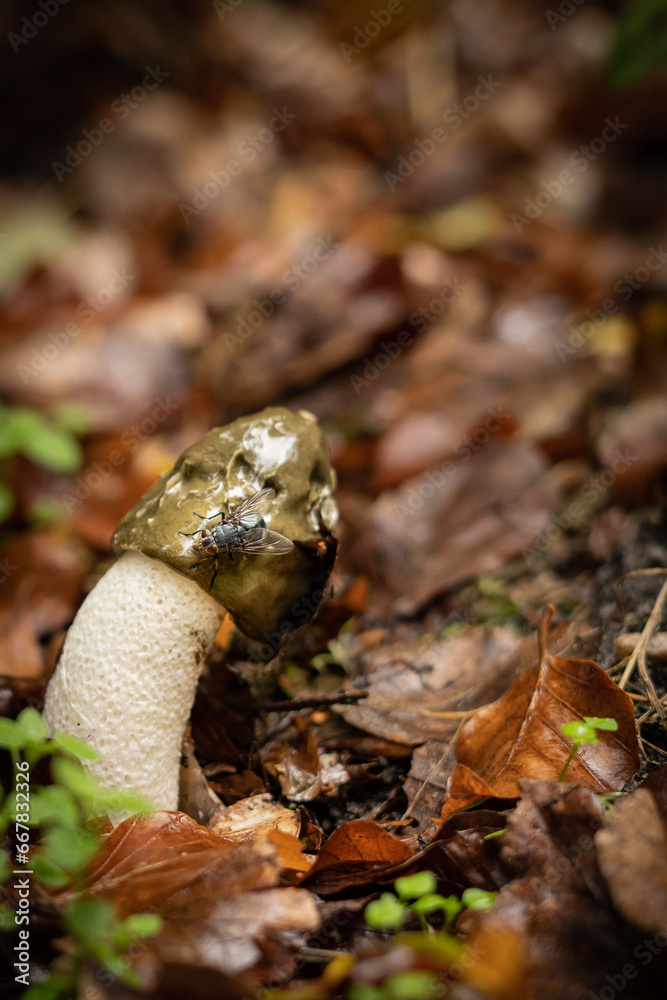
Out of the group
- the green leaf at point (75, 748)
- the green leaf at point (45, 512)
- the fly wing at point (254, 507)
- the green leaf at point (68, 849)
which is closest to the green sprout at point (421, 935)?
the green leaf at point (68, 849)

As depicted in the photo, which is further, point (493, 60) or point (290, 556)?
point (493, 60)

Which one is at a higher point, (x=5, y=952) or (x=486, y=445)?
(x=5, y=952)

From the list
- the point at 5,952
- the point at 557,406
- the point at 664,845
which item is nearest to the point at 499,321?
the point at 557,406

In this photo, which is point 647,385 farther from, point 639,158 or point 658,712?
point 639,158

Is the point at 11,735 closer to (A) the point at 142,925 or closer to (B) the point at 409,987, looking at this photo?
(A) the point at 142,925

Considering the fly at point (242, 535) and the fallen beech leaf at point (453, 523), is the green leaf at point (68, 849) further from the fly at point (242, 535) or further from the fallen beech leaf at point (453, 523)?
the fallen beech leaf at point (453, 523)

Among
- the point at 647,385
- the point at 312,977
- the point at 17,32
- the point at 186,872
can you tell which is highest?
the point at 17,32
